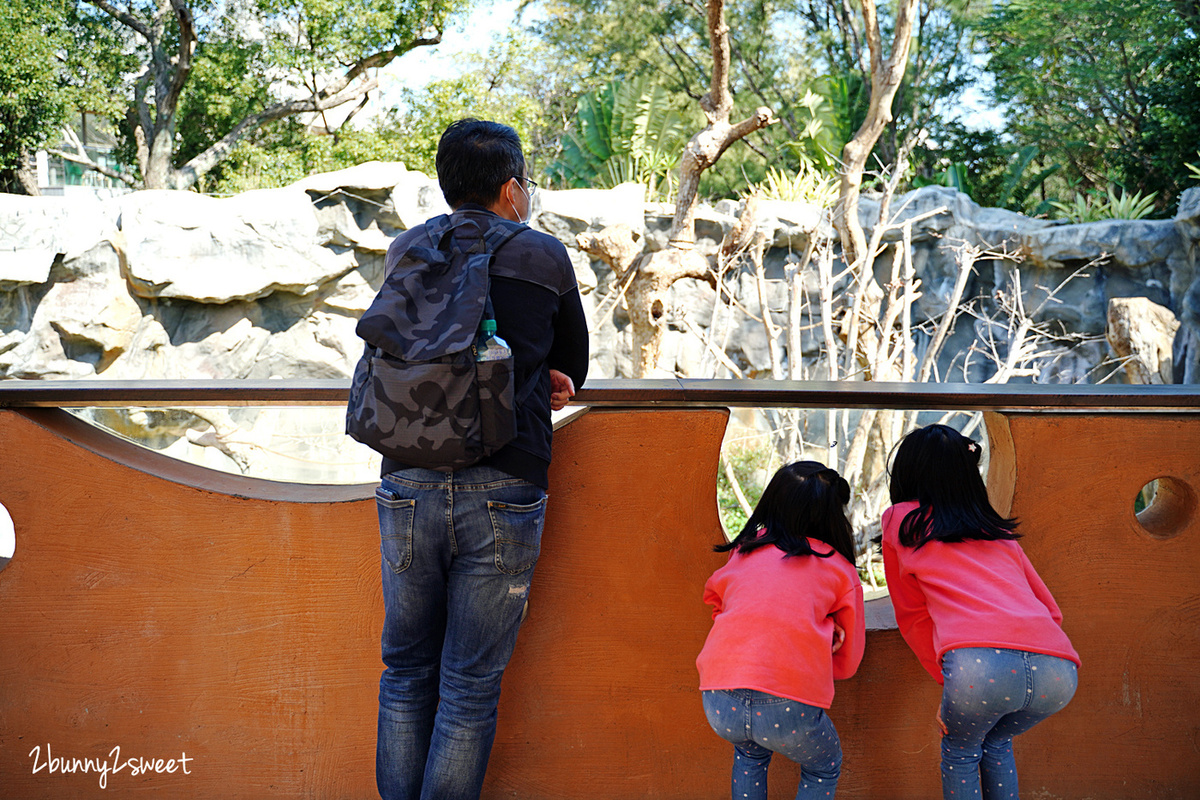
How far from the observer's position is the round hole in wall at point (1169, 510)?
189 cm

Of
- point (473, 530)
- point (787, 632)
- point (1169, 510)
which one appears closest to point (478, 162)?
point (473, 530)

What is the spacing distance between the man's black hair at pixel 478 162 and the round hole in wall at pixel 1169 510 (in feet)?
4.97

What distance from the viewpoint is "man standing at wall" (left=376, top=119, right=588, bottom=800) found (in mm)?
1434

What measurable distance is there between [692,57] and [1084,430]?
15976mm

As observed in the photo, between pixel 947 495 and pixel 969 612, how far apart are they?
0.22 meters

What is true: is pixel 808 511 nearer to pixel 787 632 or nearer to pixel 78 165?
pixel 787 632

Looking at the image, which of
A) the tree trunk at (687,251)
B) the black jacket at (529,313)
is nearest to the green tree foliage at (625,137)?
the tree trunk at (687,251)

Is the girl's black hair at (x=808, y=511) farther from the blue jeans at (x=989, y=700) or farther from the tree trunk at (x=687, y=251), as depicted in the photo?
the tree trunk at (x=687, y=251)

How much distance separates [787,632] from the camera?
151cm

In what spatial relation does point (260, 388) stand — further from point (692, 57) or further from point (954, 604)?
point (692, 57)

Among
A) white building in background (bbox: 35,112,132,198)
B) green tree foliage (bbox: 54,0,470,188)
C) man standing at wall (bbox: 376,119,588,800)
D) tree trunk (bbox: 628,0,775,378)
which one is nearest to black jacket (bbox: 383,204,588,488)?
man standing at wall (bbox: 376,119,588,800)

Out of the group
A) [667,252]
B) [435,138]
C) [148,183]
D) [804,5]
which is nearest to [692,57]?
[804,5]

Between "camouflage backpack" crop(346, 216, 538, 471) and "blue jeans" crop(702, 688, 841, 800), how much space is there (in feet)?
2.03

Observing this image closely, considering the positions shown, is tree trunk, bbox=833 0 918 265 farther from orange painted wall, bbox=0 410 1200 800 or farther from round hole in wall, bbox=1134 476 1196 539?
orange painted wall, bbox=0 410 1200 800
